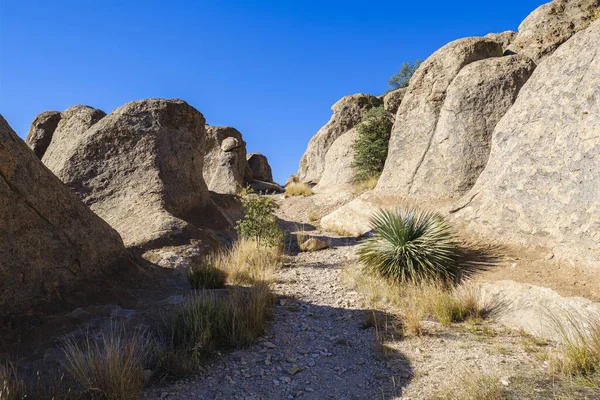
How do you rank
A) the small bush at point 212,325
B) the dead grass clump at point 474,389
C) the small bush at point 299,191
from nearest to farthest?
1. the dead grass clump at point 474,389
2. the small bush at point 212,325
3. the small bush at point 299,191

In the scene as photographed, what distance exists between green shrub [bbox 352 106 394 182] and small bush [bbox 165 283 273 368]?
15018 millimetres

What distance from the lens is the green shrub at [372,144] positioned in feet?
69.8

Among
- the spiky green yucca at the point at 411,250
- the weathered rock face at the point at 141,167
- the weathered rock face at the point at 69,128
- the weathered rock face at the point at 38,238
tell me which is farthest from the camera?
the weathered rock face at the point at 69,128

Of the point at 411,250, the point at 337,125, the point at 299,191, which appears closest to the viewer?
the point at 411,250

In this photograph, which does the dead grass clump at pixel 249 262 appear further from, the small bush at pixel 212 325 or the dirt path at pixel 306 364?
the small bush at pixel 212 325

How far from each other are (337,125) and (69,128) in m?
20.6

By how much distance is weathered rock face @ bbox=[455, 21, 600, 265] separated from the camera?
25.6ft

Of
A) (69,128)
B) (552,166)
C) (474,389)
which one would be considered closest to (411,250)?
(552,166)

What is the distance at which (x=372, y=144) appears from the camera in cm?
2145

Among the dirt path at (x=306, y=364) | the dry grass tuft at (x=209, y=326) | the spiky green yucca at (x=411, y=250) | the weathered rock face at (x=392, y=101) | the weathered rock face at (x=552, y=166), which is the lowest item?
the dirt path at (x=306, y=364)

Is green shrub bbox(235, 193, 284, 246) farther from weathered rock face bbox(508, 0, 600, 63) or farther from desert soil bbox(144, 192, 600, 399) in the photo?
weathered rock face bbox(508, 0, 600, 63)

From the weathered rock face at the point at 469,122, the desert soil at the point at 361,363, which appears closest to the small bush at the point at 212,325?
the desert soil at the point at 361,363

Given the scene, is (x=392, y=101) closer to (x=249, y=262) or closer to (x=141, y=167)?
(x=141, y=167)

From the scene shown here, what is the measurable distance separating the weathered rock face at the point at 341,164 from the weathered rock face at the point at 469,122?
9081 millimetres
